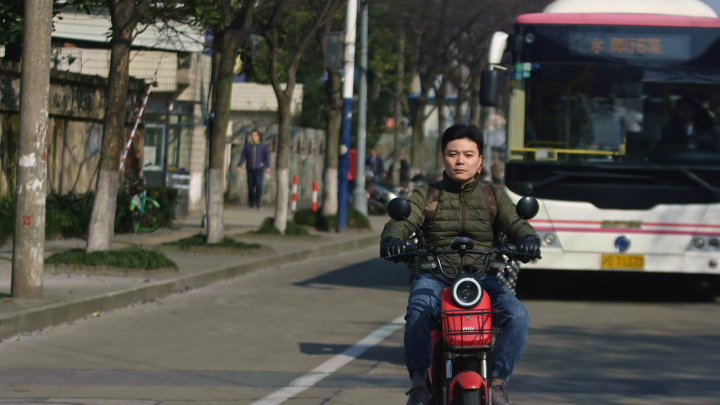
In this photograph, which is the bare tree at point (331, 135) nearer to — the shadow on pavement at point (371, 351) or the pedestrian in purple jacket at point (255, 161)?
the pedestrian in purple jacket at point (255, 161)

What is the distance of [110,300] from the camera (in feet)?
37.9

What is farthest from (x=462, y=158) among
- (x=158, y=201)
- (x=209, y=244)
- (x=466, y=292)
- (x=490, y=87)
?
(x=158, y=201)

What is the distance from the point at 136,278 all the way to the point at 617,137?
557cm

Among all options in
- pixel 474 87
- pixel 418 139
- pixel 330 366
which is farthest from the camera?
pixel 474 87

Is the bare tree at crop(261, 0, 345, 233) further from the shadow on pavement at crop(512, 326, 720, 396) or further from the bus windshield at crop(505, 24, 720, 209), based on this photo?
the shadow on pavement at crop(512, 326, 720, 396)

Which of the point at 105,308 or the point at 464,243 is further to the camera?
the point at 105,308

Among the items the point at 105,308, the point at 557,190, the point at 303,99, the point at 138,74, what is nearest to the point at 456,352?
the point at 105,308

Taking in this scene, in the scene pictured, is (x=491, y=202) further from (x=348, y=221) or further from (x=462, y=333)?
(x=348, y=221)

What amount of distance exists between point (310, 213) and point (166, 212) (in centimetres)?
336

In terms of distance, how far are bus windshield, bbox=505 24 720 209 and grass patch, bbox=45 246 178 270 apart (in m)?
4.21

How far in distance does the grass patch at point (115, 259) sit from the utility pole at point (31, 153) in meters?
2.74

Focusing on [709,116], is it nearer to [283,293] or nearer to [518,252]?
[283,293]

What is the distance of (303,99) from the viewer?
46.4 metres

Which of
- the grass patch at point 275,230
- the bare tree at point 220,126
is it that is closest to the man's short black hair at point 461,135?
the bare tree at point 220,126
